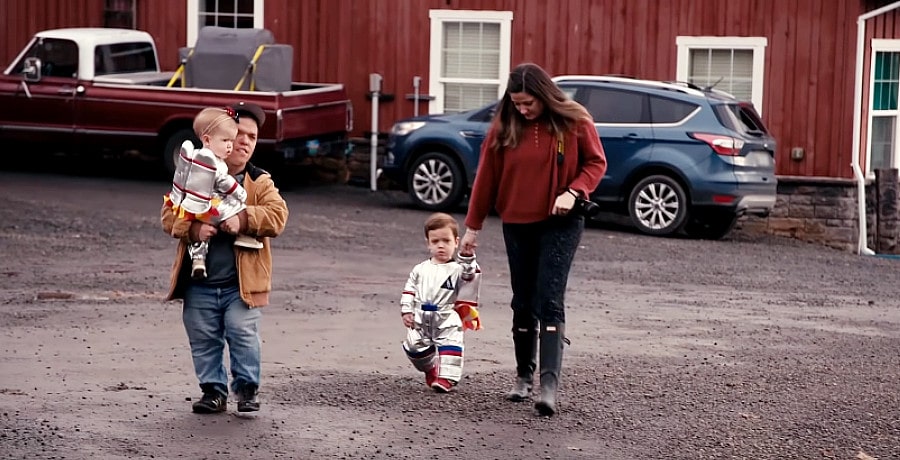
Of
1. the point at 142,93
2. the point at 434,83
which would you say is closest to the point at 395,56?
the point at 434,83

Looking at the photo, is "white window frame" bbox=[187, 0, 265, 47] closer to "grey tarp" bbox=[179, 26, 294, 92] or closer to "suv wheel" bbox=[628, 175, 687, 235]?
"grey tarp" bbox=[179, 26, 294, 92]

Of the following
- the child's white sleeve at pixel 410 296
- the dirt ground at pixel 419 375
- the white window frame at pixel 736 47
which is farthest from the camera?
the white window frame at pixel 736 47

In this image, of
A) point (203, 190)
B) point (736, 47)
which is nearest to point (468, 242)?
point (203, 190)

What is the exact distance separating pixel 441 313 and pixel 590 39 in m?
13.7

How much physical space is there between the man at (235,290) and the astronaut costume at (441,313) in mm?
1109

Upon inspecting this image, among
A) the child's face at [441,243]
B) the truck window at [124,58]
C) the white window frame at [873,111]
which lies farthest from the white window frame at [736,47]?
the child's face at [441,243]

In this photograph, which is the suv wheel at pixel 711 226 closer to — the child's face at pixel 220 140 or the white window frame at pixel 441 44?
the white window frame at pixel 441 44

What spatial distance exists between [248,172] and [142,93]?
13.0m

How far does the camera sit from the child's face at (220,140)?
721cm

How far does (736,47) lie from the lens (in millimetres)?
21094

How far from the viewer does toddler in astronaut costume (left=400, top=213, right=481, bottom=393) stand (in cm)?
826

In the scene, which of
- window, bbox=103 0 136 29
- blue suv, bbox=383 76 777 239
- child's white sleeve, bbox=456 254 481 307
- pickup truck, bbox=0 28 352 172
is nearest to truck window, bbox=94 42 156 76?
pickup truck, bbox=0 28 352 172

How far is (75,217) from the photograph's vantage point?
16.5 meters

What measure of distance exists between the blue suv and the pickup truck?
200cm
